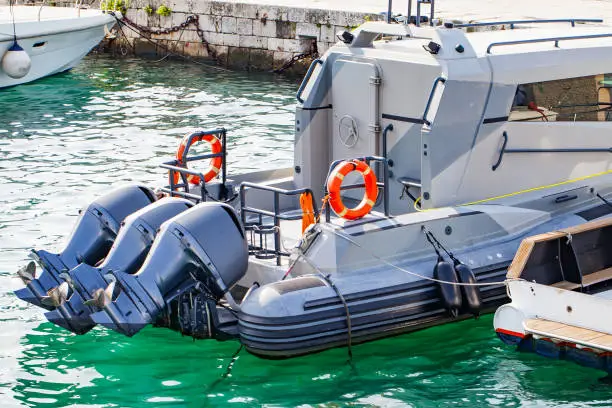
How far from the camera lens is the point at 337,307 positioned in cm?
904

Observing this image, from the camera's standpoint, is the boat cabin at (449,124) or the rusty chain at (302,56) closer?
the boat cabin at (449,124)

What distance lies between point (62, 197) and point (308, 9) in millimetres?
10494

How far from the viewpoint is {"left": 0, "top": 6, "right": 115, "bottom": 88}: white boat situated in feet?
75.1

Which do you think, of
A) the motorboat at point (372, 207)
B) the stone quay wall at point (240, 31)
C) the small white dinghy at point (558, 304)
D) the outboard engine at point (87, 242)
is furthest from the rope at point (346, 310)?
the stone quay wall at point (240, 31)

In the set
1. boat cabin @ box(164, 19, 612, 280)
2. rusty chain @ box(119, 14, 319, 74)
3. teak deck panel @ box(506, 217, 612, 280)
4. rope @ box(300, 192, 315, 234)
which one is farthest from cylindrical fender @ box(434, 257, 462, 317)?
rusty chain @ box(119, 14, 319, 74)

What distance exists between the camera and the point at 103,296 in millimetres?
8641

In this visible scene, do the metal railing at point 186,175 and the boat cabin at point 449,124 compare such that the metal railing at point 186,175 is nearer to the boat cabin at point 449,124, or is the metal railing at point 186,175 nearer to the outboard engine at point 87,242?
the boat cabin at point 449,124

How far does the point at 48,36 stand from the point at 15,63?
154 centimetres

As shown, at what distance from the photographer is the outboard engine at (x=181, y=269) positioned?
862cm

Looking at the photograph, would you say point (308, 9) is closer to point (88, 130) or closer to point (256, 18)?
point (256, 18)

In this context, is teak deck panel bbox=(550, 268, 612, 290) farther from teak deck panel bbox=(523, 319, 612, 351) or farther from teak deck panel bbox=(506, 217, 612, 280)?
teak deck panel bbox=(523, 319, 612, 351)

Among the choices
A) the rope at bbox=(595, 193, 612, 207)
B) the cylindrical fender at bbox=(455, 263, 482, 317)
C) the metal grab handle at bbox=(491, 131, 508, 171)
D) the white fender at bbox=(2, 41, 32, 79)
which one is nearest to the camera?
the cylindrical fender at bbox=(455, 263, 482, 317)

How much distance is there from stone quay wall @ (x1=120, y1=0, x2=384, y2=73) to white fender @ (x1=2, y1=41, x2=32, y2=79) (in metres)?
4.33

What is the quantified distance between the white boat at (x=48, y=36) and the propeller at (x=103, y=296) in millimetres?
14820
